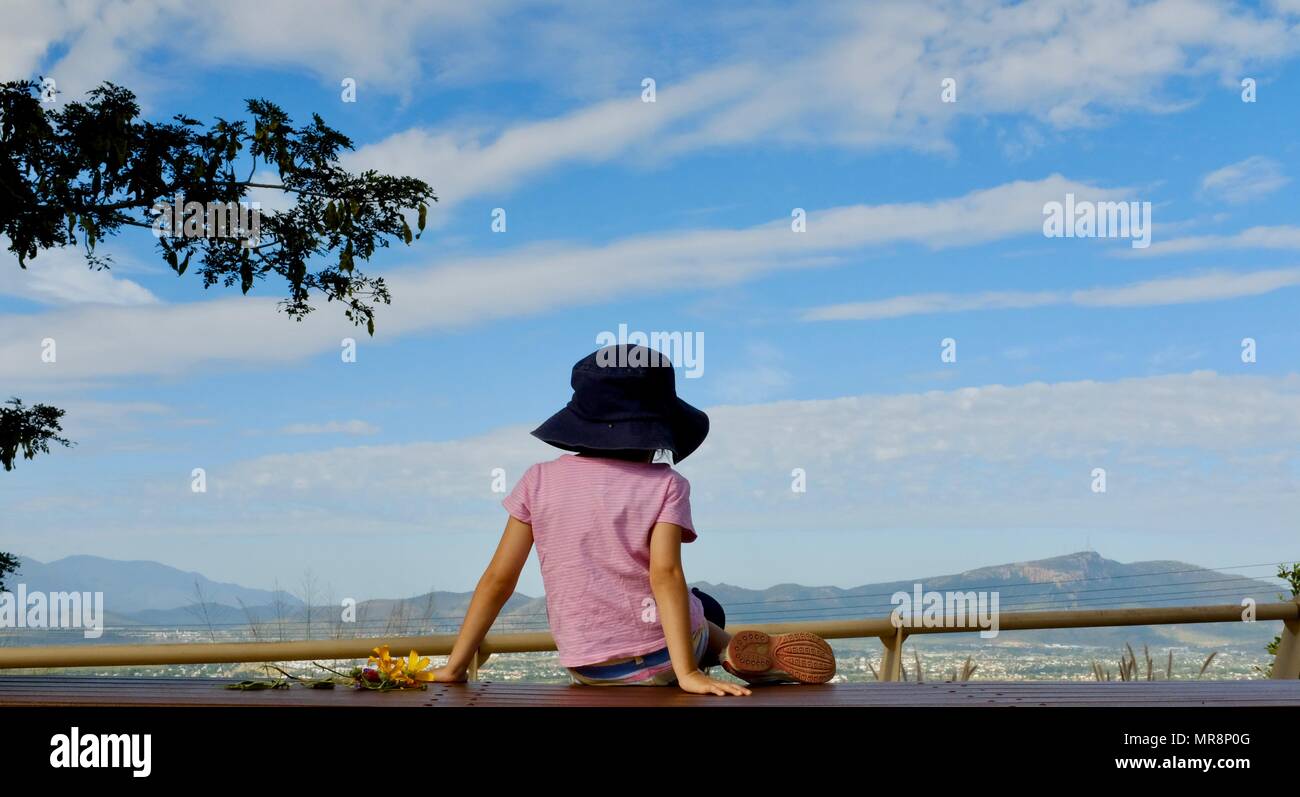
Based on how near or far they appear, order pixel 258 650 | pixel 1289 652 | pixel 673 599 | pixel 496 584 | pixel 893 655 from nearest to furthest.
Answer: pixel 673 599 → pixel 496 584 → pixel 258 650 → pixel 893 655 → pixel 1289 652

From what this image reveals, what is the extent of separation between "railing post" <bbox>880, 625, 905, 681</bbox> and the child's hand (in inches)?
81.3

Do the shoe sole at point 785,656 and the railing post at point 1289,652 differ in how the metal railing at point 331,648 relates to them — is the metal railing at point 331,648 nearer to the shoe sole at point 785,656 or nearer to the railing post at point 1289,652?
the shoe sole at point 785,656

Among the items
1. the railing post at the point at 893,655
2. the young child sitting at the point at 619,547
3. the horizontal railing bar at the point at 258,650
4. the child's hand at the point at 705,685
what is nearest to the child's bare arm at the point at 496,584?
the young child sitting at the point at 619,547

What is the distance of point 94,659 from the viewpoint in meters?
3.96

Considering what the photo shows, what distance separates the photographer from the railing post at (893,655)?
14.9 feet

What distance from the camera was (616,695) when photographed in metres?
2.46

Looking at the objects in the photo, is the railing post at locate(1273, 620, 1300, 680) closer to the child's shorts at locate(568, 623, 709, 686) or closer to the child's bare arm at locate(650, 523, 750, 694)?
the child's shorts at locate(568, 623, 709, 686)

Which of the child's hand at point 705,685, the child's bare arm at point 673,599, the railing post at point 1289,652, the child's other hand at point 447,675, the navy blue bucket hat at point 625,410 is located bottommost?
the railing post at point 1289,652

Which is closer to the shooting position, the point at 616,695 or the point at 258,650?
the point at 616,695

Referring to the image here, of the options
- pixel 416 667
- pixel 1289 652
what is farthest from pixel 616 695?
pixel 1289 652

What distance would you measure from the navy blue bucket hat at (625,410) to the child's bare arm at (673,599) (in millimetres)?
239

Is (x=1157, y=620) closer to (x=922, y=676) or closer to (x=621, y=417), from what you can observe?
(x=922, y=676)

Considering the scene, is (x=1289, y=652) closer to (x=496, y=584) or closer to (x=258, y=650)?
(x=496, y=584)

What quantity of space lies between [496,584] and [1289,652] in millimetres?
3917
